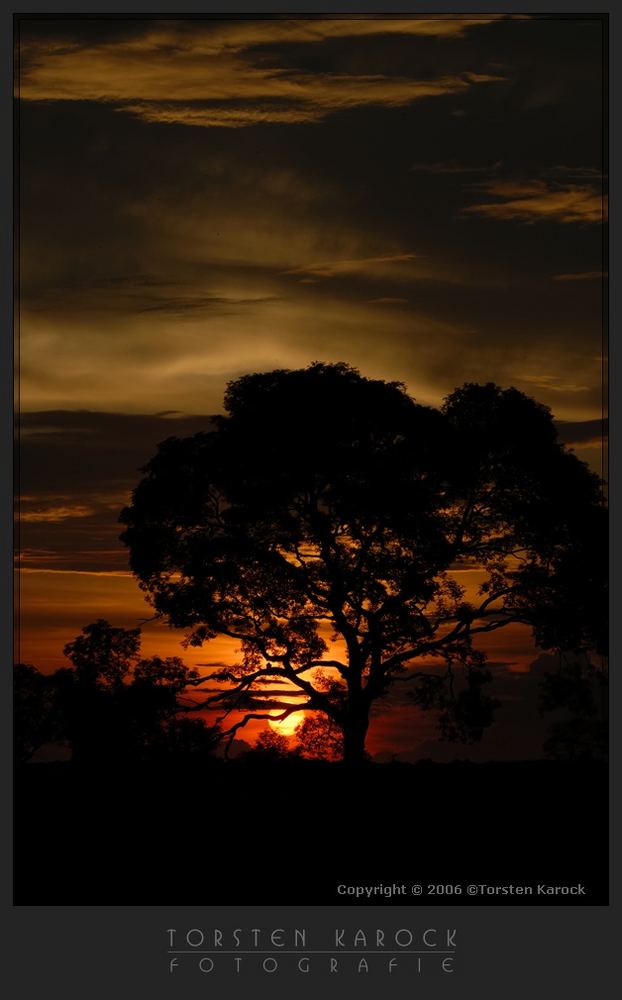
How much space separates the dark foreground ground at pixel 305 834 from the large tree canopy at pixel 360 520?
419cm

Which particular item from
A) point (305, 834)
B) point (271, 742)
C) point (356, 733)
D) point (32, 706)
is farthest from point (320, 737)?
point (305, 834)

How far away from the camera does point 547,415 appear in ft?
121

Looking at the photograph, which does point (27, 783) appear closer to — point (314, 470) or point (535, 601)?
point (314, 470)

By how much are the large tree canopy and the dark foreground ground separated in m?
4.19

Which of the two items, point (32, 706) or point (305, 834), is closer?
point (305, 834)

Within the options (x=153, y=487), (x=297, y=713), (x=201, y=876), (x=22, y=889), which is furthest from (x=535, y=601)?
(x=22, y=889)

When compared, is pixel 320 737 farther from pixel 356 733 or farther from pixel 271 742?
pixel 356 733

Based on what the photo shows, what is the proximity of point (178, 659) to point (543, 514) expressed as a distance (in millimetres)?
10678

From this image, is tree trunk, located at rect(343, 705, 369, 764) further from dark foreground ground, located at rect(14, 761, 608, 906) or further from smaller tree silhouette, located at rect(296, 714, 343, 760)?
smaller tree silhouette, located at rect(296, 714, 343, 760)

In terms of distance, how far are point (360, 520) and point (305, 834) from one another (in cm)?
1036

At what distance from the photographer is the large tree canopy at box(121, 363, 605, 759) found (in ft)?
116

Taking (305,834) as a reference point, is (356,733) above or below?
above

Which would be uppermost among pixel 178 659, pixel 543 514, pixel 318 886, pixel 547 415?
pixel 547 415

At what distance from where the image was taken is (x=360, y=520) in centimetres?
3600
